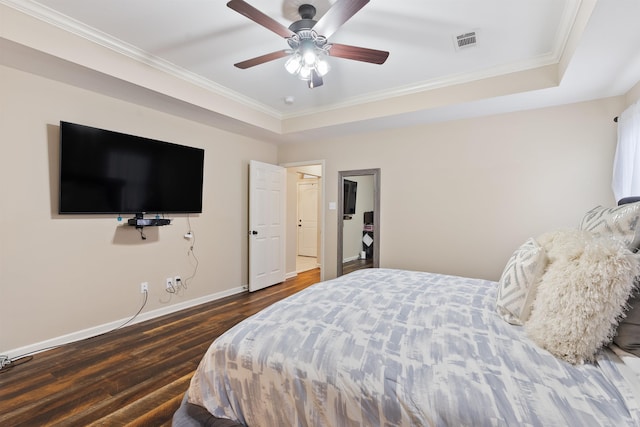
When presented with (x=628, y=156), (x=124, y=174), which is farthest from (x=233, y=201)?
(x=628, y=156)

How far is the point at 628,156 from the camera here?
8.68ft

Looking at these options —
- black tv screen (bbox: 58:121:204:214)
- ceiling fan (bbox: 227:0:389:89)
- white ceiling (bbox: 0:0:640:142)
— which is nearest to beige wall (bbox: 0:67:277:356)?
black tv screen (bbox: 58:121:204:214)

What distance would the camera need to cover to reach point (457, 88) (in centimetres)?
315

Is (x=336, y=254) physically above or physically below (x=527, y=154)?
below

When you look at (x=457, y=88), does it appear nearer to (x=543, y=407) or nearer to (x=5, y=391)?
(x=543, y=407)

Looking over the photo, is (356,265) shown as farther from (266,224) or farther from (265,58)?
(265,58)

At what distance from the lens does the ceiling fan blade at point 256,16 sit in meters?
1.68

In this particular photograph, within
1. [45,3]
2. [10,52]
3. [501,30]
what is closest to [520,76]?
[501,30]

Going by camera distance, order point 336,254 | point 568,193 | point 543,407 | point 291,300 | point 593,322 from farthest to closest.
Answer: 1. point 336,254
2. point 568,193
3. point 291,300
4. point 593,322
5. point 543,407

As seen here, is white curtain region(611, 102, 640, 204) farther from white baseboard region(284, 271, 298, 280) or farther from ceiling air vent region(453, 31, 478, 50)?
white baseboard region(284, 271, 298, 280)

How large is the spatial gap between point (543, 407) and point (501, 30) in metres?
2.68

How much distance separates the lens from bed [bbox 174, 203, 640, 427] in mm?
927

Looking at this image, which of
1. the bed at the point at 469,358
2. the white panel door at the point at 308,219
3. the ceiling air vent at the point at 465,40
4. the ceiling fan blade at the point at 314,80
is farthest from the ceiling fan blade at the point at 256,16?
the white panel door at the point at 308,219

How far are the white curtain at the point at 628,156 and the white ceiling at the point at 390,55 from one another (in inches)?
12.8
